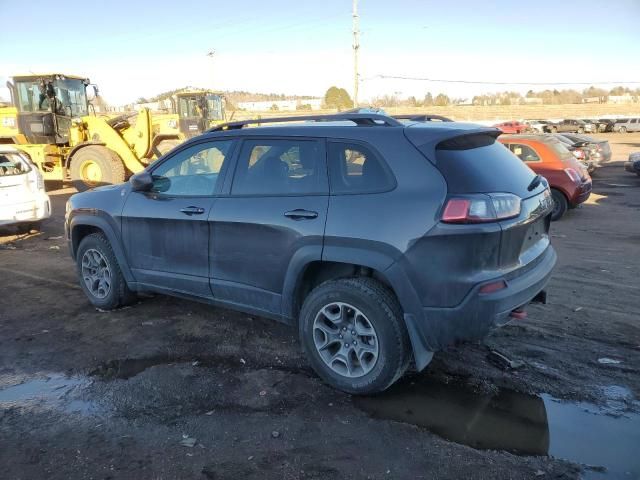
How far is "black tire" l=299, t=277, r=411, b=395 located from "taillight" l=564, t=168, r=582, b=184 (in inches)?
327

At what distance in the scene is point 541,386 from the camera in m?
3.64

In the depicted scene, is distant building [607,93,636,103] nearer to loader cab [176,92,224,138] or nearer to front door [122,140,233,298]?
loader cab [176,92,224,138]

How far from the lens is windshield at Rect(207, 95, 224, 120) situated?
714 inches

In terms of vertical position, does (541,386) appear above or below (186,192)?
below

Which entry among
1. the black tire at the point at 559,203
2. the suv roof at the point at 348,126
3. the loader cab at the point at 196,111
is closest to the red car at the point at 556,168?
the black tire at the point at 559,203

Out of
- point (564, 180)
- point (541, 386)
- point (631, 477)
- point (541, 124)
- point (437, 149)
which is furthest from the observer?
point (541, 124)

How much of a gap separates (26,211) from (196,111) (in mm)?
9734

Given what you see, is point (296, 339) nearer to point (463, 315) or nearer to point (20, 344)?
point (463, 315)

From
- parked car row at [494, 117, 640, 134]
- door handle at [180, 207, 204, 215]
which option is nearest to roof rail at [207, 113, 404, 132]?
door handle at [180, 207, 204, 215]

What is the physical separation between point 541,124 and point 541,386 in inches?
1602

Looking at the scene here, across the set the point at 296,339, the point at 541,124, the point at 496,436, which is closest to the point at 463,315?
the point at 496,436

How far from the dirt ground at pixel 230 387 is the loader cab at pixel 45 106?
33.3ft

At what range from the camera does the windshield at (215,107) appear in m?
18.1

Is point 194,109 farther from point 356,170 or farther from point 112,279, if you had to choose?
point 356,170
